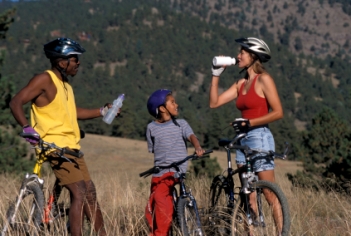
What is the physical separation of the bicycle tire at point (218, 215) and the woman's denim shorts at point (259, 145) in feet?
1.26

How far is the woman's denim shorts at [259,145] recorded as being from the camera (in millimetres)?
5121

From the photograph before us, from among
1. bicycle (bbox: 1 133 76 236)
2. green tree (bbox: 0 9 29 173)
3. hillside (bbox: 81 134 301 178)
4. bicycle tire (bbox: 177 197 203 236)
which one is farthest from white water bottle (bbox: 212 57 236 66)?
hillside (bbox: 81 134 301 178)

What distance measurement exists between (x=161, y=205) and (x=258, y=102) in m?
1.19

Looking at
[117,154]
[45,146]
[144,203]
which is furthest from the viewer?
[117,154]

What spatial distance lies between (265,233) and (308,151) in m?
28.6

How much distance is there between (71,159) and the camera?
5.03 metres

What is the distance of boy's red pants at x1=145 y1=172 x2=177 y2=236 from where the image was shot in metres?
5.18

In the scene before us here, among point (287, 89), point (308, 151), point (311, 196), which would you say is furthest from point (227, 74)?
point (311, 196)

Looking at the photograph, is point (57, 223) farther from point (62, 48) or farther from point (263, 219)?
point (263, 219)

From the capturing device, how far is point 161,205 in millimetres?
5199

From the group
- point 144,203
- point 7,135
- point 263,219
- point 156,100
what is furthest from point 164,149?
point 7,135

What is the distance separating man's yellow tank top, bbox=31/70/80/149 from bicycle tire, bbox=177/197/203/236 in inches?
39.4

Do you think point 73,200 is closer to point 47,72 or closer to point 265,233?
point 47,72

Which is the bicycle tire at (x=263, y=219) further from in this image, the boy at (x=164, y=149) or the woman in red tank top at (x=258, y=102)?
the boy at (x=164, y=149)
